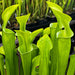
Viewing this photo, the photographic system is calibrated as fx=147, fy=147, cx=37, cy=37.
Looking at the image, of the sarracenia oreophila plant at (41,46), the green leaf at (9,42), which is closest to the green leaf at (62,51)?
the sarracenia oreophila plant at (41,46)

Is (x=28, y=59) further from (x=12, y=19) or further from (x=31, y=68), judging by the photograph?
(x=12, y=19)

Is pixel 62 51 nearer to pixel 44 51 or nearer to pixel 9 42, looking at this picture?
pixel 44 51

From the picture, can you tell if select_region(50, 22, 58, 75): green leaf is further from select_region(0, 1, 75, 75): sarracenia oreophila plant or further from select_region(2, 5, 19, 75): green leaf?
select_region(2, 5, 19, 75): green leaf

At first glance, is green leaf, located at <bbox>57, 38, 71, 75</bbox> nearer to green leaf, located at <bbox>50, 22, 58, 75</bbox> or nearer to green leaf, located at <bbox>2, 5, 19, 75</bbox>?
green leaf, located at <bbox>50, 22, 58, 75</bbox>

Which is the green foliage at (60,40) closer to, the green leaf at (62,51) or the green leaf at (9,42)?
the green leaf at (62,51)

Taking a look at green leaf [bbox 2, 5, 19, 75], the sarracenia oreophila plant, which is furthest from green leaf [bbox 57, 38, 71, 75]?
green leaf [bbox 2, 5, 19, 75]

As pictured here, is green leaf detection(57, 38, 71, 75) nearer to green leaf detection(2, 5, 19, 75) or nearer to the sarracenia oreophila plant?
the sarracenia oreophila plant

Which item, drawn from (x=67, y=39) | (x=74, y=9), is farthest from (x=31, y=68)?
(x=74, y=9)

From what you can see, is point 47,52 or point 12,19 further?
point 12,19

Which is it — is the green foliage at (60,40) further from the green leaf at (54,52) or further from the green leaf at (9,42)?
the green leaf at (9,42)
